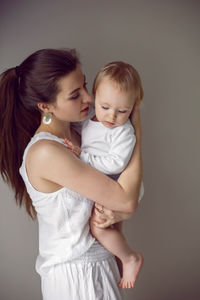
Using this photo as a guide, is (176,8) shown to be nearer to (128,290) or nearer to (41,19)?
(41,19)

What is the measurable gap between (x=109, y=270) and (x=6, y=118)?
2.99 ft

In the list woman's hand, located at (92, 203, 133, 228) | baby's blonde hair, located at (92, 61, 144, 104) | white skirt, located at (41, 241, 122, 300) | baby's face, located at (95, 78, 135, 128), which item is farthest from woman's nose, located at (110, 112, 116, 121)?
white skirt, located at (41, 241, 122, 300)

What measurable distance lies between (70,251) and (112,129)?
0.61 metres

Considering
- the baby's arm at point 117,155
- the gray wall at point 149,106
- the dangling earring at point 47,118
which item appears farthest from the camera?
the gray wall at point 149,106

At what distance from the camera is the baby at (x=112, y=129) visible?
6.14 ft

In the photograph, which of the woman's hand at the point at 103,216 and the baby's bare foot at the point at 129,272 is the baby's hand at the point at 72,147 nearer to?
the woman's hand at the point at 103,216

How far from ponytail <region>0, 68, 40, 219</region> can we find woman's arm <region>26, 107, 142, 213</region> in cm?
30

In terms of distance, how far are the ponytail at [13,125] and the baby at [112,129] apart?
0.34 meters

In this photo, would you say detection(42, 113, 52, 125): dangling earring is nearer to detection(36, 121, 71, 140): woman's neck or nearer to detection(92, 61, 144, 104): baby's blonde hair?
detection(36, 121, 71, 140): woman's neck

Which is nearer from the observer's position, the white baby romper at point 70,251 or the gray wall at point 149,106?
the white baby romper at point 70,251

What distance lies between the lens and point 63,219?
6.22 feet

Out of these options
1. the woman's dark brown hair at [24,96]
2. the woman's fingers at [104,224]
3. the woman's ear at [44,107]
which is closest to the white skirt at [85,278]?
the woman's fingers at [104,224]

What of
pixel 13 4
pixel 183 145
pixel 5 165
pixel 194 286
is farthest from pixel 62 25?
pixel 194 286

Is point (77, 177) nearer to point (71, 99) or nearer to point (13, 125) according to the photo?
point (71, 99)
